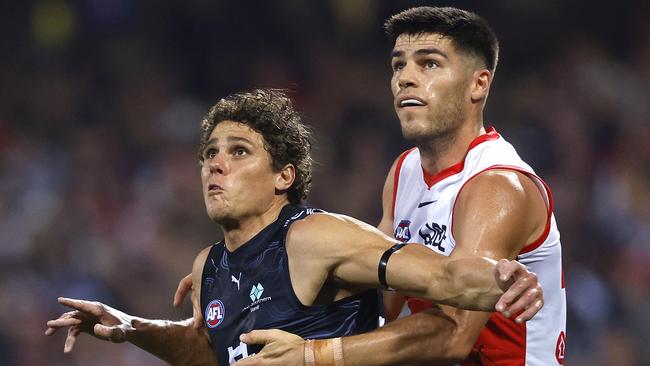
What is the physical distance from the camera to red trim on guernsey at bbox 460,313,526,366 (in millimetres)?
4270

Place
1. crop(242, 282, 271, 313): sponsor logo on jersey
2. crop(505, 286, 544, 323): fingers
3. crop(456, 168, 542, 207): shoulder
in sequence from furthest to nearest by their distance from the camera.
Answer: crop(242, 282, 271, 313): sponsor logo on jersey → crop(456, 168, 542, 207): shoulder → crop(505, 286, 544, 323): fingers

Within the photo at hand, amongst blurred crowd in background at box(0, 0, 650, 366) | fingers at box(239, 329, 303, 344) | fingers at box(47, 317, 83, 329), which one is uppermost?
blurred crowd in background at box(0, 0, 650, 366)

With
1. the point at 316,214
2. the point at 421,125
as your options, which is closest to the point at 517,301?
the point at 316,214

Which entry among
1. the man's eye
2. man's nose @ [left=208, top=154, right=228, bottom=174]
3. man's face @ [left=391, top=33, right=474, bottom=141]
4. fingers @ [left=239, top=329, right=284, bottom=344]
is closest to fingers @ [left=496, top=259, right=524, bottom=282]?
fingers @ [left=239, top=329, right=284, bottom=344]

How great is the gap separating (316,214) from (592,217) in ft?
17.3

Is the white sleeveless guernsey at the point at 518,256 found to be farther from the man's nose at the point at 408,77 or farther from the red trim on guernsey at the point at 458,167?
the man's nose at the point at 408,77

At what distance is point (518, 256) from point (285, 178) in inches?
42.2

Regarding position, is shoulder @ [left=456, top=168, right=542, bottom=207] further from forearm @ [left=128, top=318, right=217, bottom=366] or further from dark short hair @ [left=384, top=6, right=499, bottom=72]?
forearm @ [left=128, top=318, right=217, bottom=366]

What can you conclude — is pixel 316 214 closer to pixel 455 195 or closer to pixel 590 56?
pixel 455 195

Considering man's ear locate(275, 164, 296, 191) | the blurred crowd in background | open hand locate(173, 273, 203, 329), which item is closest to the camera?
man's ear locate(275, 164, 296, 191)

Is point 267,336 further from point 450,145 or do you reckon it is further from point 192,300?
point 450,145

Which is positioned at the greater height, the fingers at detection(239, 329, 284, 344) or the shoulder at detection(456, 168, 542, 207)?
the shoulder at detection(456, 168, 542, 207)

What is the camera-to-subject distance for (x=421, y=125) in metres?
4.52

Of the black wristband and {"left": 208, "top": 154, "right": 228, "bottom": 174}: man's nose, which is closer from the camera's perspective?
the black wristband
